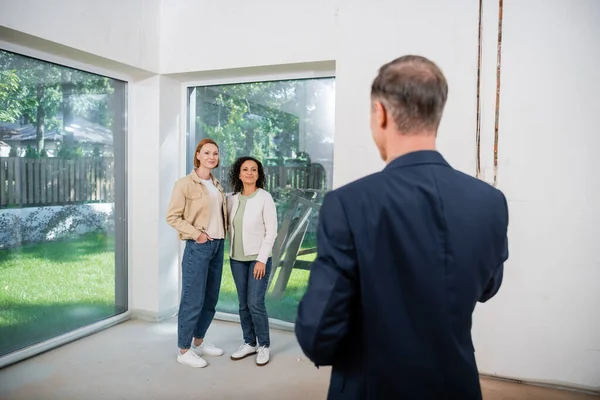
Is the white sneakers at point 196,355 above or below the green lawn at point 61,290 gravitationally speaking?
below

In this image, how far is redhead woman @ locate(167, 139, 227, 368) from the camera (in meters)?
2.95

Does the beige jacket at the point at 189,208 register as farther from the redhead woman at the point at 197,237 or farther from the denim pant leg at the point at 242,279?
the denim pant leg at the point at 242,279

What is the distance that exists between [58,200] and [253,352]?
1706mm

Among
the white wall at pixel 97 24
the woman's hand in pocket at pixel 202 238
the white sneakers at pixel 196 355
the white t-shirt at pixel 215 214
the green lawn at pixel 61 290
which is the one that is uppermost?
the white wall at pixel 97 24

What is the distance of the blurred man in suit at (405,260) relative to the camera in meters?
0.99

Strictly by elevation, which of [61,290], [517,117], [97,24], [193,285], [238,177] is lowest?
[61,290]

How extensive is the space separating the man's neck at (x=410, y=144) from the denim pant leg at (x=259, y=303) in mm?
2148

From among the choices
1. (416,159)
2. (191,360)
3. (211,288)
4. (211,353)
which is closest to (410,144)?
(416,159)

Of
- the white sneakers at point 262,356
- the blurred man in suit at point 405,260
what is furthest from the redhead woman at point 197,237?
the blurred man in suit at point 405,260

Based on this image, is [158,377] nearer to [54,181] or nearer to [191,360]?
[191,360]

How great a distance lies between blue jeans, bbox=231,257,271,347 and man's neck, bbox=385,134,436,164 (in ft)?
7.03

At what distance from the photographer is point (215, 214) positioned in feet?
10.1

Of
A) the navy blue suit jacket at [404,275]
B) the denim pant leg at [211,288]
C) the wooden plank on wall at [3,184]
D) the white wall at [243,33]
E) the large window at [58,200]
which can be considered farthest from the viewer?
the white wall at [243,33]

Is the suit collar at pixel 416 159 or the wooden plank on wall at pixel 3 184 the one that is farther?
the wooden plank on wall at pixel 3 184
